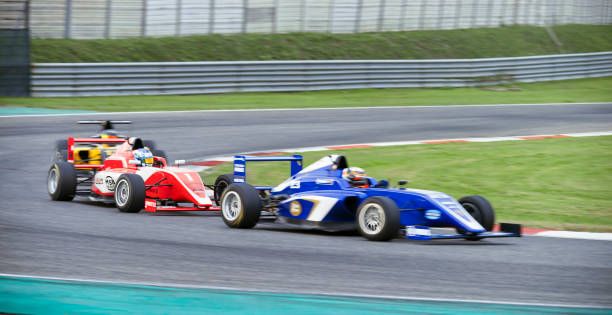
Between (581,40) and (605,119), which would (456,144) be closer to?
(605,119)

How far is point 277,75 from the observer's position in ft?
86.5

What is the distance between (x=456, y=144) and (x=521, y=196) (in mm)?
5256

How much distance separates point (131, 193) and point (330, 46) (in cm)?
2238

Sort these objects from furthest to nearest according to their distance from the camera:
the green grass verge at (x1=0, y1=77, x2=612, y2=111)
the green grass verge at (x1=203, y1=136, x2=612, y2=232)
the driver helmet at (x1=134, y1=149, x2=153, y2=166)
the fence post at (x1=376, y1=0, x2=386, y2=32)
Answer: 1. the fence post at (x1=376, y1=0, x2=386, y2=32)
2. the green grass verge at (x1=0, y1=77, x2=612, y2=111)
3. the driver helmet at (x1=134, y1=149, x2=153, y2=166)
4. the green grass verge at (x1=203, y1=136, x2=612, y2=232)

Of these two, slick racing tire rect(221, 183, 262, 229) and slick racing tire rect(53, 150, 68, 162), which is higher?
slick racing tire rect(53, 150, 68, 162)

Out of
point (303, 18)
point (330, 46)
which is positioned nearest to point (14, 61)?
point (303, 18)

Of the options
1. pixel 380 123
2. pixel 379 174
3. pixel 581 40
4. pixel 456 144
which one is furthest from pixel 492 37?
pixel 379 174

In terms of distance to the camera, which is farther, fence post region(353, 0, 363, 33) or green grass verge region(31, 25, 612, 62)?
fence post region(353, 0, 363, 33)

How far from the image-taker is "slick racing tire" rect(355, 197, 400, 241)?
873 cm

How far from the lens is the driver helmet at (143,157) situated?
40.3 feet

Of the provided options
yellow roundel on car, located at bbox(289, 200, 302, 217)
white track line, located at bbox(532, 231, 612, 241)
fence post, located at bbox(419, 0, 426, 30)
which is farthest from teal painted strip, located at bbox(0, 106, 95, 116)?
fence post, located at bbox(419, 0, 426, 30)

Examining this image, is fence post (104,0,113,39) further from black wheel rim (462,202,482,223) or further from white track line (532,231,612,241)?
white track line (532,231,612,241)

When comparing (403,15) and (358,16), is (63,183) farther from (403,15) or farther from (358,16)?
(403,15)

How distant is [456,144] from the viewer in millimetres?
17594
